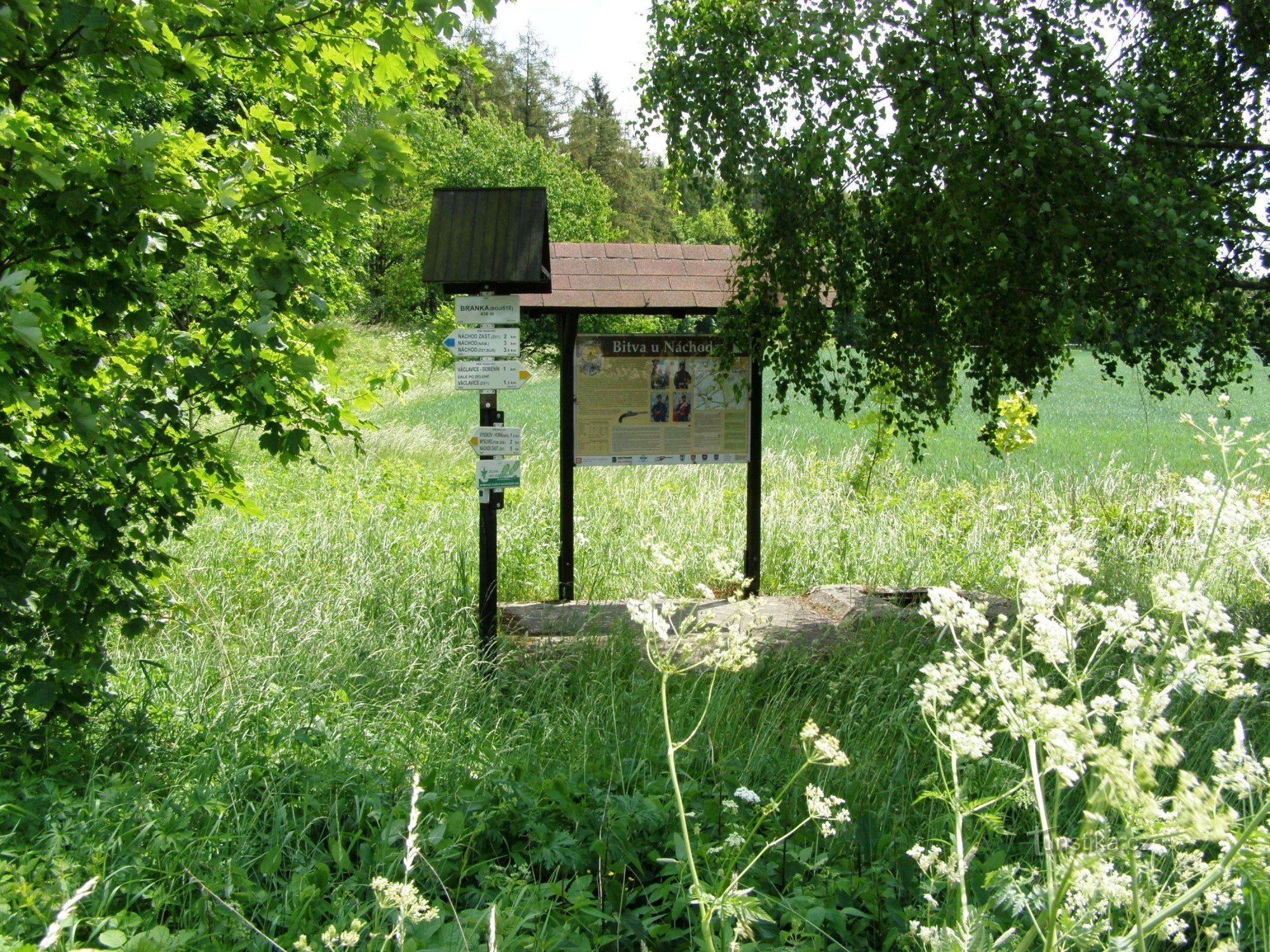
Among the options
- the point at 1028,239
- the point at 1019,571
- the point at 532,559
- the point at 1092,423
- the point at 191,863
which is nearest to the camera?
the point at 1019,571

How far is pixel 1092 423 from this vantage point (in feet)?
69.3

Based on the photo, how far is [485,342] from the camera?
5.93 m

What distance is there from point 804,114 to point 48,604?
4586 mm

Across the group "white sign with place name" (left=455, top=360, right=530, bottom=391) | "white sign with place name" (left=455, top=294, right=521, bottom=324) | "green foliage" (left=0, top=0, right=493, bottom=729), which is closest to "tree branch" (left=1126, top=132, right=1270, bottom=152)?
"white sign with place name" (left=455, top=294, right=521, bottom=324)

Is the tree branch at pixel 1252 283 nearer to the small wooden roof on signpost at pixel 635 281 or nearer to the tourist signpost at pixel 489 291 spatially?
the small wooden roof on signpost at pixel 635 281

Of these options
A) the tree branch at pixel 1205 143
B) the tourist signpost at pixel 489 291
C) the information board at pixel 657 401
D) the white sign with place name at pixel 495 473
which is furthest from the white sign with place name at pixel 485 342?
the tree branch at pixel 1205 143

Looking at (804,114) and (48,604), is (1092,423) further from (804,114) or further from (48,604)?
(48,604)

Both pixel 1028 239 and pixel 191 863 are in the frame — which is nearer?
pixel 191 863

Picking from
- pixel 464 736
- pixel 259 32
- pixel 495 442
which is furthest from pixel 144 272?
pixel 495 442

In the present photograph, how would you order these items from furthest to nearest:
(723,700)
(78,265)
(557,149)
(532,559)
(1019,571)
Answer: (557,149), (532,559), (723,700), (78,265), (1019,571)

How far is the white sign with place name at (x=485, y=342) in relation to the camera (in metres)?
5.92

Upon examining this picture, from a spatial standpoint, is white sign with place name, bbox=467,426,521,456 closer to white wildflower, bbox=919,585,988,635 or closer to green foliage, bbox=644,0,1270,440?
green foliage, bbox=644,0,1270,440

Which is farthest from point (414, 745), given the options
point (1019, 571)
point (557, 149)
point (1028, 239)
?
point (557, 149)

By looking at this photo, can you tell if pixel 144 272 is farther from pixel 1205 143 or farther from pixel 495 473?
pixel 1205 143
